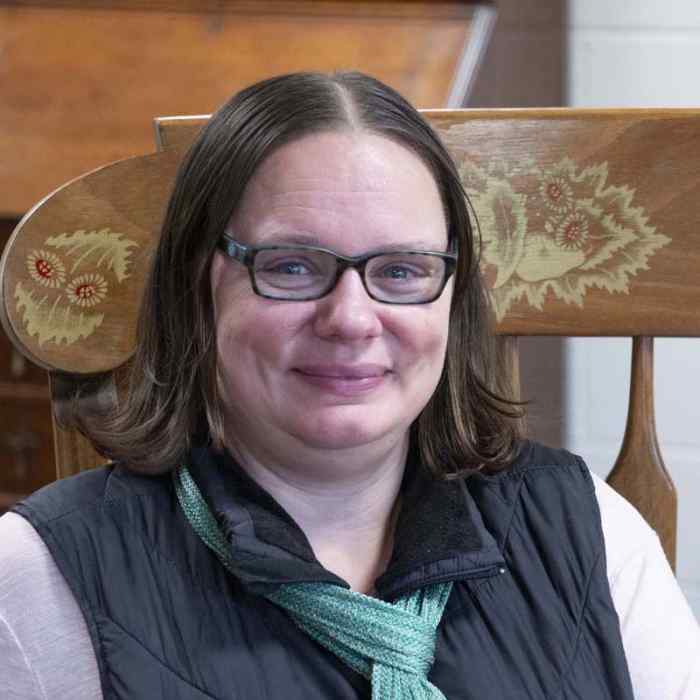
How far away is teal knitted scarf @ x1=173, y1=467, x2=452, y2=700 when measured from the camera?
93 cm

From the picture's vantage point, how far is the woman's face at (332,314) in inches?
36.4

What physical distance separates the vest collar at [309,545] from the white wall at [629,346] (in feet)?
3.33

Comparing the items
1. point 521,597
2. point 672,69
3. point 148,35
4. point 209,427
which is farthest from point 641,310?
point 148,35

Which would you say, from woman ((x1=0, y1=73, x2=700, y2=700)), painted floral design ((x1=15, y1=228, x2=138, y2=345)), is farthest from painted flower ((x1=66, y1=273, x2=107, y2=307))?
woman ((x1=0, y1=73, x2=700, y2=700))

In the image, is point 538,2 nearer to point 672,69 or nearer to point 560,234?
point 672,69

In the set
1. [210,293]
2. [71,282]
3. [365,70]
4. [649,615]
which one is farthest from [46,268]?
[365,70]

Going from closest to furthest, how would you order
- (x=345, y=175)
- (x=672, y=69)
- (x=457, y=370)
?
(x=345, y=175)
(x=457, y=370)
(x=672, y=69)

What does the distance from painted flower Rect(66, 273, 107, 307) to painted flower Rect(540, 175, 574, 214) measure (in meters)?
0.36

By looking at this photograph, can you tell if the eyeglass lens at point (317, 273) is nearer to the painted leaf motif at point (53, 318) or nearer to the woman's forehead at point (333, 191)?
the woman's forehead at point (333, 191)

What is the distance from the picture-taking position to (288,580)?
92 centimetres

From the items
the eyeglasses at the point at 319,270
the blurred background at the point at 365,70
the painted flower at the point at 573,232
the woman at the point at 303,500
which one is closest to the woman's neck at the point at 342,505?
the woman at the point at 303,500

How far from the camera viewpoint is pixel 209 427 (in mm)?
1018

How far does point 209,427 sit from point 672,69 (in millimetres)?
1176

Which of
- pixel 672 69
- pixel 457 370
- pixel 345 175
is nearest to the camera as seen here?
pixel 345 175
